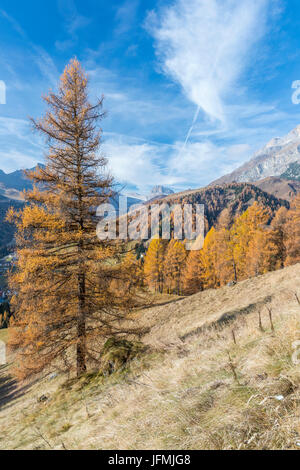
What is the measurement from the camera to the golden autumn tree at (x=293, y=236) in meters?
30.8

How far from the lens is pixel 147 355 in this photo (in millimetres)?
7367

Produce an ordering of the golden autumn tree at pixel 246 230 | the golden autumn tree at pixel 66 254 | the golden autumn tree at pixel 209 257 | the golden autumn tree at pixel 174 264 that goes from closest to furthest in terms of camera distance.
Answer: the golden autumn tree at pixel 66 254 < the golden autumn tree at pixel 246 230 < the golden autumn tree at pixel 209 257 < the golden autumn tree at pixel 174 264

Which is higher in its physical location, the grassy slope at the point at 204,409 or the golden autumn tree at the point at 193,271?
the grassy slope at the point at 204,409

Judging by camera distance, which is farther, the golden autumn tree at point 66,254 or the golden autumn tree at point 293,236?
the golden autumn tree at point 293,236

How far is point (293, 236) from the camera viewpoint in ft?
108

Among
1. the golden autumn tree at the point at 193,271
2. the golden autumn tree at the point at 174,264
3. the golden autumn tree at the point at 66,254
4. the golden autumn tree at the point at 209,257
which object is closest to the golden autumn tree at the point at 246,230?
the golden autumn tree at the point at 209,257

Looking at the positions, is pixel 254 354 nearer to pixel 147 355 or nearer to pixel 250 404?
pixel 250 404

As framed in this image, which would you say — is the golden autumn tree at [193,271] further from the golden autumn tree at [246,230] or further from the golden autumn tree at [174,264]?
the golden autumn tree at [246,230]

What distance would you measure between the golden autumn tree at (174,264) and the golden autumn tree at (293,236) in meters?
17.7

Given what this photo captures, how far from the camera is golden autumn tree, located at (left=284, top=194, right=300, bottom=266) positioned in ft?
101

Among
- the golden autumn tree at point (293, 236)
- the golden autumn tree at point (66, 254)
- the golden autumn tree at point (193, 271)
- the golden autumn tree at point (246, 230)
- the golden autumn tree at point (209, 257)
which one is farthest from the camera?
the golden autumn tree at point (193, 271)

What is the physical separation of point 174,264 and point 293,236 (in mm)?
20712
